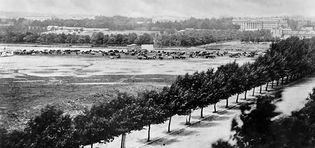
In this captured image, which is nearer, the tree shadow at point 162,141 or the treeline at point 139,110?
the treeline at point 139,110

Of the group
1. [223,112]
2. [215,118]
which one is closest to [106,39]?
[223,112]

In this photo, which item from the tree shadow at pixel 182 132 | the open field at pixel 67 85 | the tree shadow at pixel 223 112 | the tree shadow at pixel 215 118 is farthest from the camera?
the open field at pixel 67 85

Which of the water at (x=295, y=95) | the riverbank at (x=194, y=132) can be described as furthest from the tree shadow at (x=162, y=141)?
the water at (x=295, y=95)

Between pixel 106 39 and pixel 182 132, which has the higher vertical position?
pixel 106 39

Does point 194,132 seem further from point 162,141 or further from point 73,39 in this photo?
point 73,39

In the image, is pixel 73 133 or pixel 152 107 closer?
pixel 73 133

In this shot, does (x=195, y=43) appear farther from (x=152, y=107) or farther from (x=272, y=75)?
(x=152, y=107)

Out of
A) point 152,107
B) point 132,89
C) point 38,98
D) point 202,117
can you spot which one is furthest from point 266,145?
point 132,89

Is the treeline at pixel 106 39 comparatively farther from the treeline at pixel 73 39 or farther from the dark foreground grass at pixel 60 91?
the dark foreground grass at pixel 60 91
